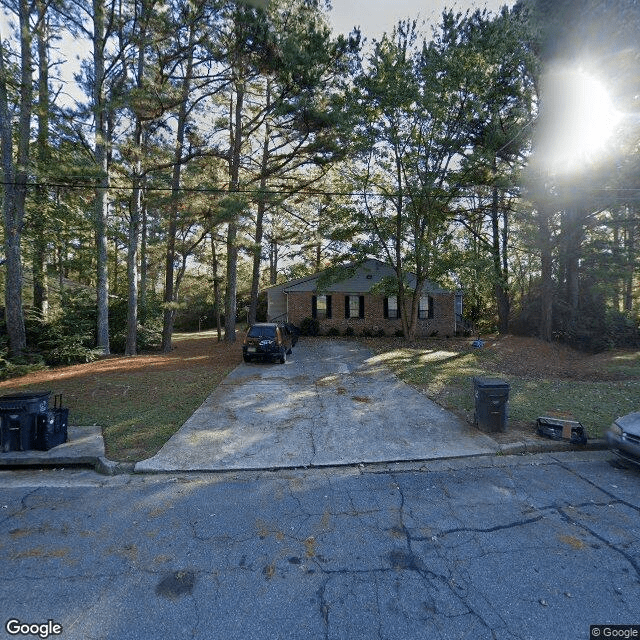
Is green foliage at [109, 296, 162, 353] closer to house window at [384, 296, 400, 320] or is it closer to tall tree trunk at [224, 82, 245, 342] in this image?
tall tree trunk at [224, 82, 245, 342]

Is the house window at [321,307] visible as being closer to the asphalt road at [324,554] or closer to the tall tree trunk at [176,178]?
the tall tree trunk at [176,178]

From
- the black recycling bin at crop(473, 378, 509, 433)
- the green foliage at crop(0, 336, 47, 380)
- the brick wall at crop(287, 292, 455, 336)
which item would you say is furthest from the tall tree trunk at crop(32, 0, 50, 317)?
the black recycling bin at crop(473, 378, 509, 433)

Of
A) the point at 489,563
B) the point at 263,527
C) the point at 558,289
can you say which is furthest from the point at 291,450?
the point at 558,289

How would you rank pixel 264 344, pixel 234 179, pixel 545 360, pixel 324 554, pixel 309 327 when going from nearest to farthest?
pixel 324 554
pixel 264 344
pixel 545 360
pixel 234 179
pixel 309 327

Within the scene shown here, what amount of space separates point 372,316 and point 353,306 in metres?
1.45

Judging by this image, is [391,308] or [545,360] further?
[391,308]

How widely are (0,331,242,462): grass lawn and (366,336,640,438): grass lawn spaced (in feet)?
19.2

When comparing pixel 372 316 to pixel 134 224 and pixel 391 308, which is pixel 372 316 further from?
pixel 134 224

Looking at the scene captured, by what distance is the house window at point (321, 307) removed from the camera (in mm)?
23219

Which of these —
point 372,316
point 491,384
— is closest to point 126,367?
point 491,384

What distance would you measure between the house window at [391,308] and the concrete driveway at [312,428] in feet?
43.5

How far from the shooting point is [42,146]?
1428 centimetres

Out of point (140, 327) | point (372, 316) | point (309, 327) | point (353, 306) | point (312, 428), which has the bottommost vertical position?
point (312, 428)

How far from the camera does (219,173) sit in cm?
1906
